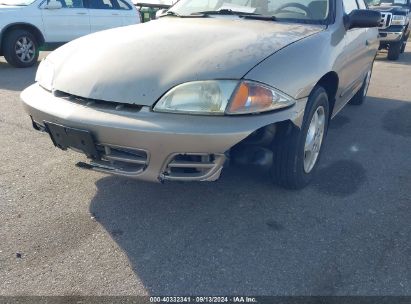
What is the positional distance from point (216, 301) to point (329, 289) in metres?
0.59

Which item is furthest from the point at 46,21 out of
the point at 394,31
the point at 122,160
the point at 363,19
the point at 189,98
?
the point at 394,31

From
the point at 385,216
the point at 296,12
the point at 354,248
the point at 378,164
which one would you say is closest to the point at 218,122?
the point at 354,248

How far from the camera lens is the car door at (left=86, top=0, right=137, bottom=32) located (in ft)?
28.8

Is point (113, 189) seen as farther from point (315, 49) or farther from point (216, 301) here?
point (315, 49)

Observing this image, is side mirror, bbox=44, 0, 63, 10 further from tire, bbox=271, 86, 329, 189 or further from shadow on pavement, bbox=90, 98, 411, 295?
tire, bbox=271, 86, 329, 189

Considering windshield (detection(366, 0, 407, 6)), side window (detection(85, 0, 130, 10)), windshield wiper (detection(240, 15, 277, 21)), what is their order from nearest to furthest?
windshield wiper (detection(240, 15, 277, 21)) < side window (detection(85, 0, 130, 10)) < windshield (detection(366, 0, 407, 6))

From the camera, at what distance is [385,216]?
277 centimetres

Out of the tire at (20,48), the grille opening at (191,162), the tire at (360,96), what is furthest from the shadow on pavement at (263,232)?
the tire at (20,48)

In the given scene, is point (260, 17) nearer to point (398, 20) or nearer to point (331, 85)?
point (331, 85)

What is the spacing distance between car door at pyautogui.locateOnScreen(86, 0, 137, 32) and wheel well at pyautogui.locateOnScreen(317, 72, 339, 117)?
269 inches

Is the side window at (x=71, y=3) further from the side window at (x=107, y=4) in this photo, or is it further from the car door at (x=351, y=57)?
the car door at (x=351, y=57)

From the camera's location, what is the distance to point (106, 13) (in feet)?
29.4

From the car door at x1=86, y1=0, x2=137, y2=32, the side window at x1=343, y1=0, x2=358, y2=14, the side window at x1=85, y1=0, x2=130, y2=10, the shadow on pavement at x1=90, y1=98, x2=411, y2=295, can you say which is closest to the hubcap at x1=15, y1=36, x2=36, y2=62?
the car door at x1=86, y1=0, x2=137, y2=32

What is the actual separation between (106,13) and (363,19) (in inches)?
270
